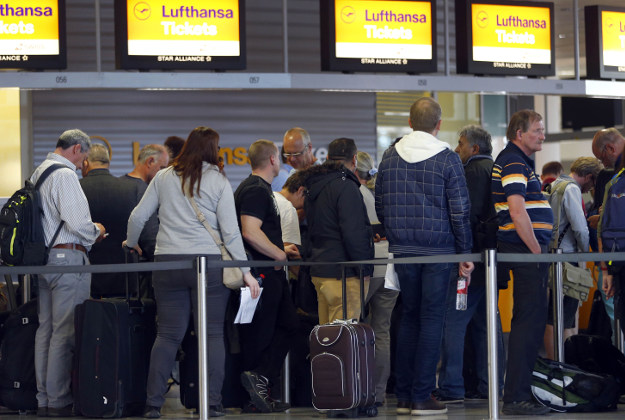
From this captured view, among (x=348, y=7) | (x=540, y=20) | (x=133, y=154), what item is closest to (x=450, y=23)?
(x=540, y=20)

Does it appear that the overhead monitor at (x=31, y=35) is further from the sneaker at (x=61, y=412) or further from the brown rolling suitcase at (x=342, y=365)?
the brown rolling suitcase at (x=342, y=365)

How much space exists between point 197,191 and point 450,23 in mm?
7116

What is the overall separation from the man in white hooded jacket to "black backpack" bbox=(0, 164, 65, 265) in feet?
6.61

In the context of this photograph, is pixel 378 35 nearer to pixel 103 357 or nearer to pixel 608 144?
pixel 608 144

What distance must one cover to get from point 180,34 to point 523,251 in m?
4.25

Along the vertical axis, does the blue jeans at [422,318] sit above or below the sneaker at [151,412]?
above

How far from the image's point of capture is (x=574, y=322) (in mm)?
7938

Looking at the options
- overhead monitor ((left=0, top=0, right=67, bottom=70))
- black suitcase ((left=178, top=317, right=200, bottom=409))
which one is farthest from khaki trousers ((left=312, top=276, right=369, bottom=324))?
overhead monitor ((left=0, top=0, right=67, bottom=70))

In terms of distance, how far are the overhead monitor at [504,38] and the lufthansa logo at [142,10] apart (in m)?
2.92

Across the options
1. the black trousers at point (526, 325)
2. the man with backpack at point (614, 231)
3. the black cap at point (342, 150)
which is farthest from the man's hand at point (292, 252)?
the man with backpack at point (614, 231)

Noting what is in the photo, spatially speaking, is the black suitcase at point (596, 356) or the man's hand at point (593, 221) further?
the man's hand at point (593, 221)

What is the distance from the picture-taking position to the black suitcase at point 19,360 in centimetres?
627

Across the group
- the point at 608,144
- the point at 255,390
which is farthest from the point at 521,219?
the point at 608,144

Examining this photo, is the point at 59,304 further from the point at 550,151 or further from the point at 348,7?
the point at 550,151
